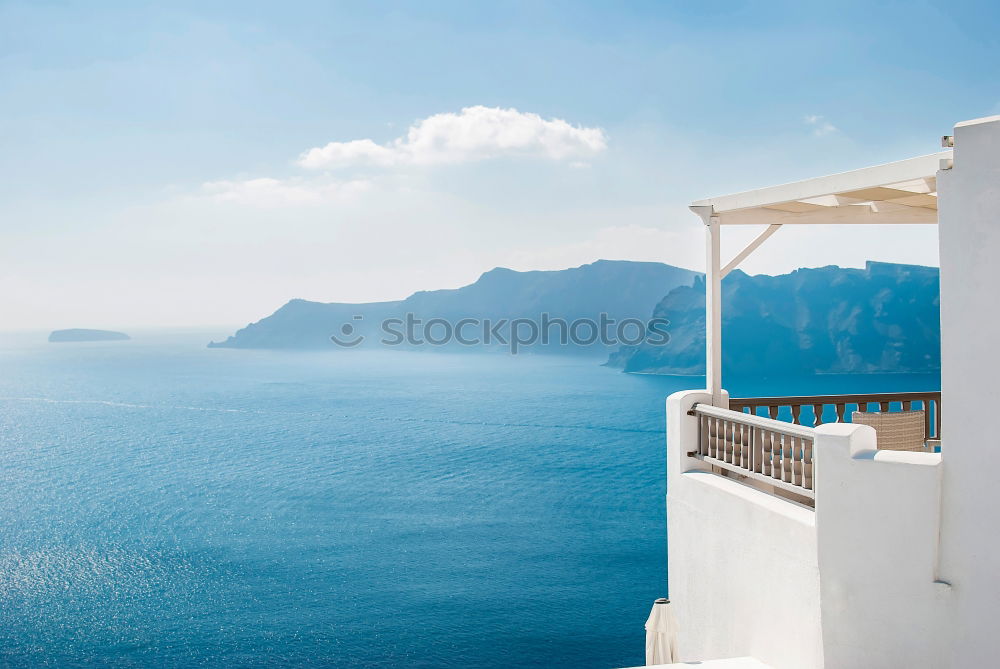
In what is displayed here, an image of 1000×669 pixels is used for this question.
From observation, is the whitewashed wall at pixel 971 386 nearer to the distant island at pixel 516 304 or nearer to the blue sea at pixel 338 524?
the blue sea at pixel 338 524

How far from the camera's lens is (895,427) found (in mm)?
5664

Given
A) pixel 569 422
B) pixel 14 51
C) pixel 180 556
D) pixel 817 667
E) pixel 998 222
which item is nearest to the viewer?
pixel 998 222

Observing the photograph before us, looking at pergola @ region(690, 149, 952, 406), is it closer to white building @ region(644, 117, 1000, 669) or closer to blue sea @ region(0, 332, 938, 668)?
white building @ region(644, 117, 1000, 669)

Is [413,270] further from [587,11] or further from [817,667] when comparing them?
[817,667]

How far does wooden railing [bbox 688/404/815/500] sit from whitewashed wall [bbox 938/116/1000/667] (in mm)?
999

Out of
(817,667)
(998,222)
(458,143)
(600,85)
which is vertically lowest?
(817,667)

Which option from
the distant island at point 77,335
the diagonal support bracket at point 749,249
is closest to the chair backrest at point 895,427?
the diagonal support bracket at point 749,249

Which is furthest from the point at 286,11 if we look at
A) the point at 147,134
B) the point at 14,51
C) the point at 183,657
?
the point at 183,657

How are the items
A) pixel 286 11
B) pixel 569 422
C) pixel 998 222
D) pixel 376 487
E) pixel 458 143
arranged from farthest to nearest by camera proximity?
pixel 458 143 → pixel 286 11 → pixel 569 422 → pixel 376 487 → pixel 998 222

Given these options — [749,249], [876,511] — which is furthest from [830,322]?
[876,511]

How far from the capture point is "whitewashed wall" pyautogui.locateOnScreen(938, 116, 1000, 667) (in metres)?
3.24

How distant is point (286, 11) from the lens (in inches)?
2970

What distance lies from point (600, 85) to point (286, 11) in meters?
34.3

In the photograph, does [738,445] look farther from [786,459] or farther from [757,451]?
[786,459]
